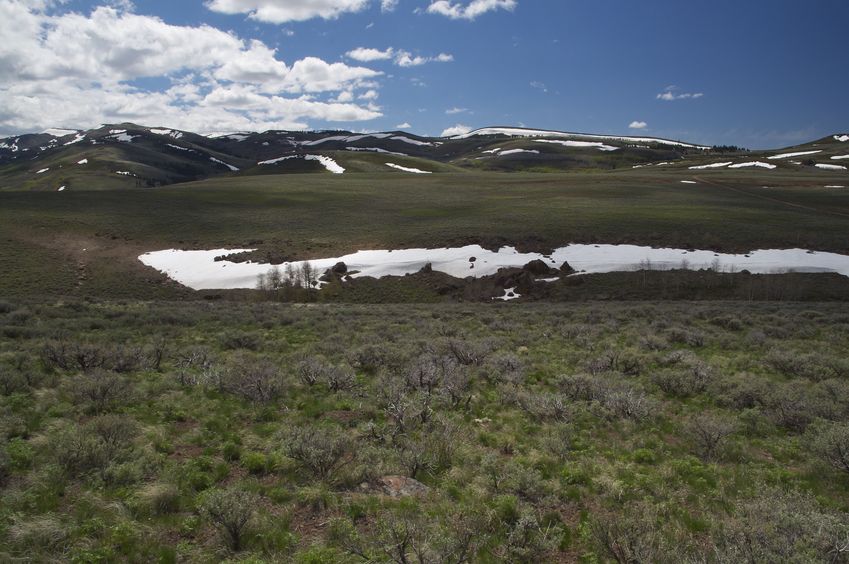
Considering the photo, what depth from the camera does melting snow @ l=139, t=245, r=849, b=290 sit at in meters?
43.0

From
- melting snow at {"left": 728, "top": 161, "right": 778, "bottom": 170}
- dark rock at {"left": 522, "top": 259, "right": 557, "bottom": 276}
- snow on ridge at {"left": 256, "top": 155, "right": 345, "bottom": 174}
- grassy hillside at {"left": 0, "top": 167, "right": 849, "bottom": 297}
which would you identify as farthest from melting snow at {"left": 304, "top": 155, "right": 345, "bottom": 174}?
melting snow at {"left": 728, "top": 161, "right": 778, "bottom": 170}

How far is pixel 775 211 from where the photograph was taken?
63188 millimetres

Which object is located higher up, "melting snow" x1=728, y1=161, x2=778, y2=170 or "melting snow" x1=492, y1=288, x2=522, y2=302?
"melting snow" x1=728, y1=161, x2=778, y2=170

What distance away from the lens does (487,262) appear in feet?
151

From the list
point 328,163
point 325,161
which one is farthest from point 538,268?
point 325,161

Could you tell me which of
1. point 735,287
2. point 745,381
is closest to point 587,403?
point 745,381

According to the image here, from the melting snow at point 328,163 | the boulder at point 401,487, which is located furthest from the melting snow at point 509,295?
the melting snow at point 328,163

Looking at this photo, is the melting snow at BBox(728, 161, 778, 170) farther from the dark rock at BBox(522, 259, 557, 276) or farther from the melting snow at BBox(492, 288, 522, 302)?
the melting snow at BBox(492, 288, 522, 302)

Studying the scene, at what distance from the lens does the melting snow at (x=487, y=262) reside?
4297cm

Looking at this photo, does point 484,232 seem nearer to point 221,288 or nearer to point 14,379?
point 221,288

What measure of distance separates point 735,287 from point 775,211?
34679 mm

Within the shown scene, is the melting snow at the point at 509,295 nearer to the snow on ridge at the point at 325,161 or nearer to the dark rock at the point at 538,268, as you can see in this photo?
the dark rock at the point at 538,268

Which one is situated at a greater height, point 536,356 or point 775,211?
point 775,211

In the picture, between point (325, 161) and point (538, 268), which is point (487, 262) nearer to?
point (538, 268)
